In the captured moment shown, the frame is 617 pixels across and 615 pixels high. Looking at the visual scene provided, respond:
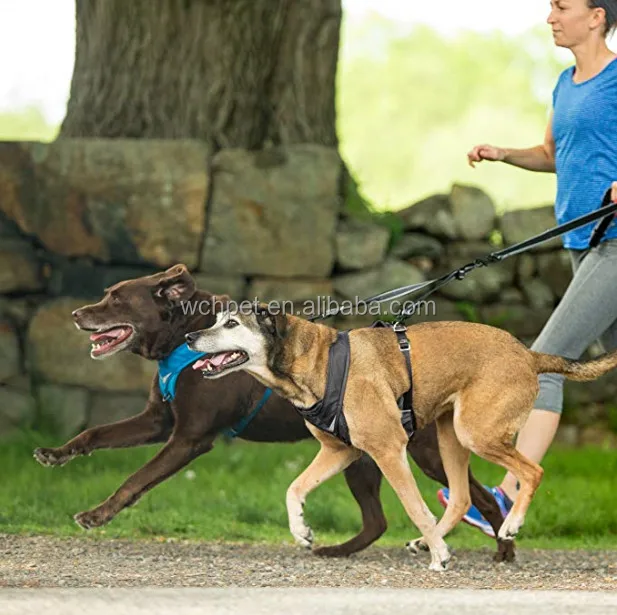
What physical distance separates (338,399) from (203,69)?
15.4ft

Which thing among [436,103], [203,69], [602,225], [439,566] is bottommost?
[439,566]

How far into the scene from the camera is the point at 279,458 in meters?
8.95

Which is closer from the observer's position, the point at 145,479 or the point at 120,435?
the point at 145,479

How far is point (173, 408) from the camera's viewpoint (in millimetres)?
6234

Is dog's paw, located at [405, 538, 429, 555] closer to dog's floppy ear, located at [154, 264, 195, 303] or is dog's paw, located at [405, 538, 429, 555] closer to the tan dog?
the tan dog

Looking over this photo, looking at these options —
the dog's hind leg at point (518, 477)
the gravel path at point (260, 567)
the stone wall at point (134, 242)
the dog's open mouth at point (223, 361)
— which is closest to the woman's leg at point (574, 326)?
the dog's hind leg at point (518, 477)

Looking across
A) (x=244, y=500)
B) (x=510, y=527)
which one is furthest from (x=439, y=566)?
(x=244, y=500)

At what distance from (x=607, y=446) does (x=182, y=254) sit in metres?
3.50

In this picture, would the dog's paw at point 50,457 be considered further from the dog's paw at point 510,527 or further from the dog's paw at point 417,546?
the dog's paw at point 510,527

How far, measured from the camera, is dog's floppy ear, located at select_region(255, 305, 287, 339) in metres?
5.57

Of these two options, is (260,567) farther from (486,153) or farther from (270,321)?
(486,153)

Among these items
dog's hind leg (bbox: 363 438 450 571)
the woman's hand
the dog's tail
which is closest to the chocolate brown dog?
dog's hind leg (bbox: 363 438 450 571)

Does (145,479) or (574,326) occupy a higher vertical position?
(574,326)

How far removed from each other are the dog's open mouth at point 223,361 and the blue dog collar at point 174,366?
0.55 metres
